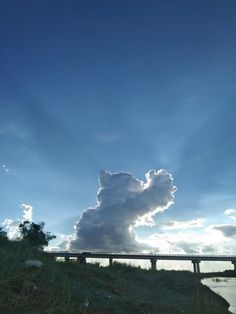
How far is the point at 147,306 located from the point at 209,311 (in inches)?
233

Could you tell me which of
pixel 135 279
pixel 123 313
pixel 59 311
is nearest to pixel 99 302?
pixel 123 313

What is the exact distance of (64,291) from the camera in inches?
573

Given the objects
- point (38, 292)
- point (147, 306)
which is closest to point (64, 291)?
point (38, 292)

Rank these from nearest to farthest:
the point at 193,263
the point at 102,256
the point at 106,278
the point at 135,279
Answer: the point at 106,278 < the point at 135,279 < the point at 102,256 < the point at 193,263

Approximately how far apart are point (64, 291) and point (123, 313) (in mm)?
2768

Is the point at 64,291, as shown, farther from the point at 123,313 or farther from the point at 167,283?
the point at 167,283

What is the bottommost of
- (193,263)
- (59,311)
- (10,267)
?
(59,311)

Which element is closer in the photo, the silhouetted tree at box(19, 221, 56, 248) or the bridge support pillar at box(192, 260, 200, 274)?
the silhouetted tree at box(19, 221, 56, 248)

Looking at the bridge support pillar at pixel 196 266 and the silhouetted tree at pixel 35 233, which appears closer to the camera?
the silhouetted tree at pixel 35 233

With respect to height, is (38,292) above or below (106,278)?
below

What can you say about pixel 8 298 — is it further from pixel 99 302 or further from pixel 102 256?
pixel 102 256

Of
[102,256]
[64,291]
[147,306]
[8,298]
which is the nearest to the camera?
[8,298]

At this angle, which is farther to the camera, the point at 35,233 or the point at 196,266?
the point at 196,266

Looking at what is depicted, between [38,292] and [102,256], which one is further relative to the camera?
[102,256]
